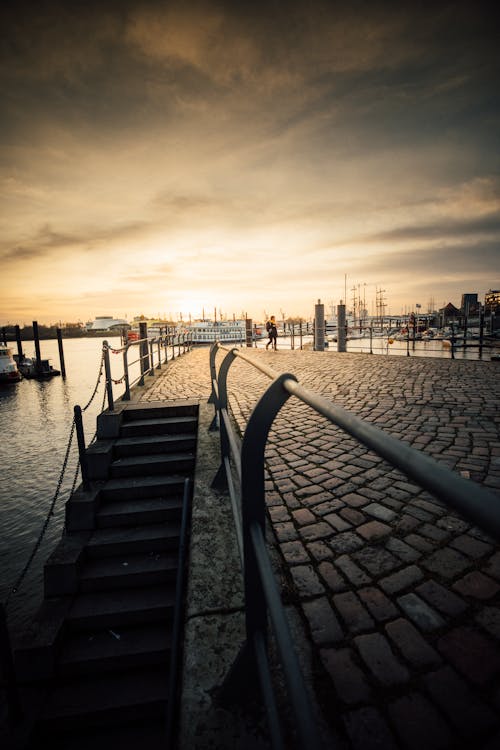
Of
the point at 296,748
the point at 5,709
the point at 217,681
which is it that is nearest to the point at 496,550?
the point at 296,748

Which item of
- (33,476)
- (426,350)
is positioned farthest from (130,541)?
(426,350)

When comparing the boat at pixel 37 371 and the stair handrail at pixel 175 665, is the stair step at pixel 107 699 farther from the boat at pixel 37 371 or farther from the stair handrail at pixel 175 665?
the boat at pixel 37 371

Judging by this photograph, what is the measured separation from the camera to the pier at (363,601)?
1509mm

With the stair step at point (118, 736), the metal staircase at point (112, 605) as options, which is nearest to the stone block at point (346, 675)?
the metal staircase at point (112, 605)

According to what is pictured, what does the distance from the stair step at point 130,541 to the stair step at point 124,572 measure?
120mm

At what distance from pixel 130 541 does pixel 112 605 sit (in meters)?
0.72

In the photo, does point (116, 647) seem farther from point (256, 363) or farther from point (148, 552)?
point (256, 363)

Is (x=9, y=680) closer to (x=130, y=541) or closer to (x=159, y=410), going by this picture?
(x=130, y=541)

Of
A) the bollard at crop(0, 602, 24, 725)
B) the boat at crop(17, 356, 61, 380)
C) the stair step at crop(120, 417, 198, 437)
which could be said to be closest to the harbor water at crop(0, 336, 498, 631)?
the bollard at crop(0, 602, 24, 725)

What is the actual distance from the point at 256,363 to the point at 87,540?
160 inches

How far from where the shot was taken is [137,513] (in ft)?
15.7

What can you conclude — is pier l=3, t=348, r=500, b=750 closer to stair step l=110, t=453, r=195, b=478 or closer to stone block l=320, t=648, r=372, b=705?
stone block l=320, t=648, r=372, b=705

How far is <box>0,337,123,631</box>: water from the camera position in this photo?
298 inches

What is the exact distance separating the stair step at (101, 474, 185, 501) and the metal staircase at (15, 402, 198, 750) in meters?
0.02
